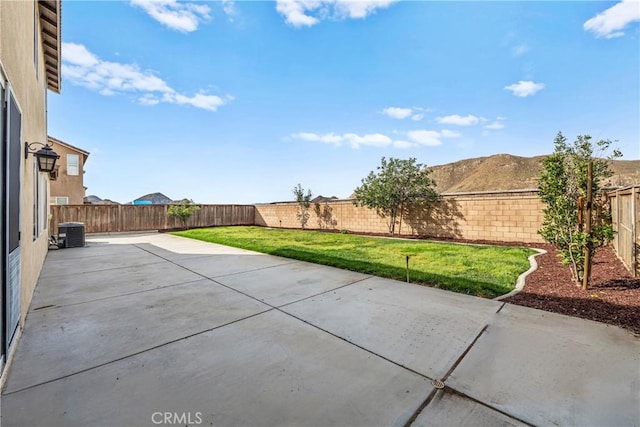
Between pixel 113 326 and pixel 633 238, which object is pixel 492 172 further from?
pixel 113 326

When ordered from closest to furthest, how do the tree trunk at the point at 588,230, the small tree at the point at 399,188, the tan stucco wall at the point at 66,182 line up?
the tree trunk at the point at 588,230
the small tree at the point at 399,188
the tan stucco wall at the point at 66,182

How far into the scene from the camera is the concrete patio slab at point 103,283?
4.01 meters

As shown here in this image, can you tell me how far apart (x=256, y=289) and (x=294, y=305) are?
1.00m

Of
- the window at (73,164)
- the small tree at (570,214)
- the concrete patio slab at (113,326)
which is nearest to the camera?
the concrete patio slab at (113,326)

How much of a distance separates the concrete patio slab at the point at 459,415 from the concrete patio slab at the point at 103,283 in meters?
4.45

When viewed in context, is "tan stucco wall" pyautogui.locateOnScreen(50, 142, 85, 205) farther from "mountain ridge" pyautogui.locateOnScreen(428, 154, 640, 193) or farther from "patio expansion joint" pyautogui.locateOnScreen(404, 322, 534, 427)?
"mountain ridge" pyautogui.locateOnScreen(428, 154, 640, 193)

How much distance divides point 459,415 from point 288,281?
11.3ft

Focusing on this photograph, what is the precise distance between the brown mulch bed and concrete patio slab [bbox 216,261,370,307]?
2621 millimetres

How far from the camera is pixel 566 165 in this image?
4832mm

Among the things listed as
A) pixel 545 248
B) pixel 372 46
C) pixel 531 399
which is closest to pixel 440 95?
pixel 372 46

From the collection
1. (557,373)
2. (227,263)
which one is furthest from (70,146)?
(557,373)

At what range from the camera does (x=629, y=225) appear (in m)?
4.72

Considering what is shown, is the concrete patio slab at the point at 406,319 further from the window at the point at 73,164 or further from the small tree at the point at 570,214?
the window at the point at 73,164

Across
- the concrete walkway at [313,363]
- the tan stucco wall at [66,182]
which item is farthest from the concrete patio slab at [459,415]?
the tan stucco wall at [66,182]
